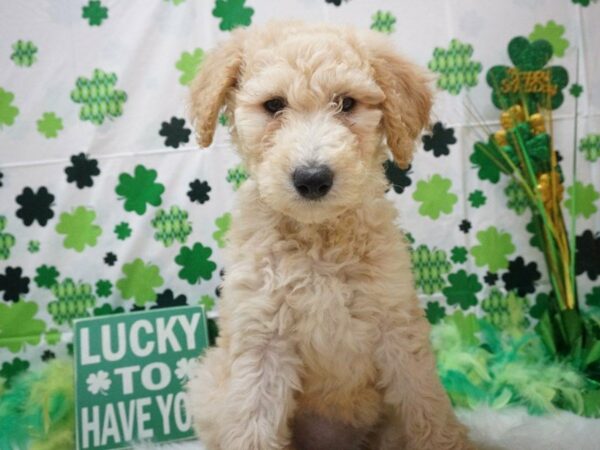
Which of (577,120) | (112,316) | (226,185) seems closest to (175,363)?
(112,316)

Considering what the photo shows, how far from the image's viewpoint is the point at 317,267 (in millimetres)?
1631

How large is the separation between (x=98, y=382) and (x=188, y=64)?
1.45 meters

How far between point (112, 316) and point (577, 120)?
232 cm

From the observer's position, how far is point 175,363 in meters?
2.39

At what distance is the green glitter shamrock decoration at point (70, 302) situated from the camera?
8.50 ft

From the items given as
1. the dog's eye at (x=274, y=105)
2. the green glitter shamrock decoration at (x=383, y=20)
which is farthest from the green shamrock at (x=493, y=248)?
the dog's eye at (x=274, y=105)

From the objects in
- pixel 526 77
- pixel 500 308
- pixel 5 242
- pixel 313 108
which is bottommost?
pixel 500 308

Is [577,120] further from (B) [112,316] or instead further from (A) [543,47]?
(B) [112,316]

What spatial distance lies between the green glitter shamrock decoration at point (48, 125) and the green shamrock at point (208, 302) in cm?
101

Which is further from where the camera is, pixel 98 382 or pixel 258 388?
pixel 98 382

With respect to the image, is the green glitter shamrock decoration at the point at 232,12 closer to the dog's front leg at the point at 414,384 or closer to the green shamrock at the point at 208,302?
the green shamrock at the point at 208,302

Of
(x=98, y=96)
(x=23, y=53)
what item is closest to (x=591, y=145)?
(x=98, y=96)

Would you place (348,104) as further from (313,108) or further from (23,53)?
(23,53)

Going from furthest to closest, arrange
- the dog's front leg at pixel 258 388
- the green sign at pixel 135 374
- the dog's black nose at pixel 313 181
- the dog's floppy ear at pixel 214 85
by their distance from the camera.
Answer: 1. the green sign at pixel 135 374
2. the dog's floppy ear at pixel 214 85
3. the dog's front leg at pixel 258 388
4. the dog's black nose at pixel 313 181
